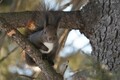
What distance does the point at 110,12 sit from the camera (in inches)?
74.2

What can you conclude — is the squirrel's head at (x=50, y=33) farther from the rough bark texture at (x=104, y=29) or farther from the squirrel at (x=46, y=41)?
the rough bark texture at (x=104, y=29)

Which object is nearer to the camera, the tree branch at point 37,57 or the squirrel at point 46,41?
the tree branch at point 37,57

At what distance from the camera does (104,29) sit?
189cm

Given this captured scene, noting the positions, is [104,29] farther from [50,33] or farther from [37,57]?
[37,57]

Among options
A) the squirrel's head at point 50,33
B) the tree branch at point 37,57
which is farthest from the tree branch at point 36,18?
the tree branch at point 37,57

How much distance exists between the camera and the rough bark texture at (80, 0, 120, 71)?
1.82 meters

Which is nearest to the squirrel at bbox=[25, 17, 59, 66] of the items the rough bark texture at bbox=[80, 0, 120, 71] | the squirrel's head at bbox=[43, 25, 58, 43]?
the squirrel's head at bbox=[43, 25, 58, 43]

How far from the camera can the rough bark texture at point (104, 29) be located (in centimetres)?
182

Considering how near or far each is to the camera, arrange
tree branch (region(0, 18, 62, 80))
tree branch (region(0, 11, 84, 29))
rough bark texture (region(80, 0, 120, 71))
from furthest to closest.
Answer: tree branch (region(0, 11, 84, 29)), rough bark texture (region(80, 0, 120, 71)), tree branch (region(0, 18, 62, 80))

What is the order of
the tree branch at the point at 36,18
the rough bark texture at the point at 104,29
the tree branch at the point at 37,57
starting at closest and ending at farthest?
the tree branch at the point at 37,57
the rough bark texture at the point at 104,29
the tree branch at the point at 36,18

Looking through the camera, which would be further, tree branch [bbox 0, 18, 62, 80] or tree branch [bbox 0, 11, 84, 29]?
tree branch [bbox 0, 11, 84, 29]

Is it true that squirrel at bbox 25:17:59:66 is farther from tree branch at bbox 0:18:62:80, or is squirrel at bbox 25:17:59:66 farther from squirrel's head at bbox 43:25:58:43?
tree branch at bbox 0:18:62:80

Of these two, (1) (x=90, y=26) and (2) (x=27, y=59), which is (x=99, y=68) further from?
(2) (x=27, y=59)

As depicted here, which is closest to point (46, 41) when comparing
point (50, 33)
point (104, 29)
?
point (50, 33)
